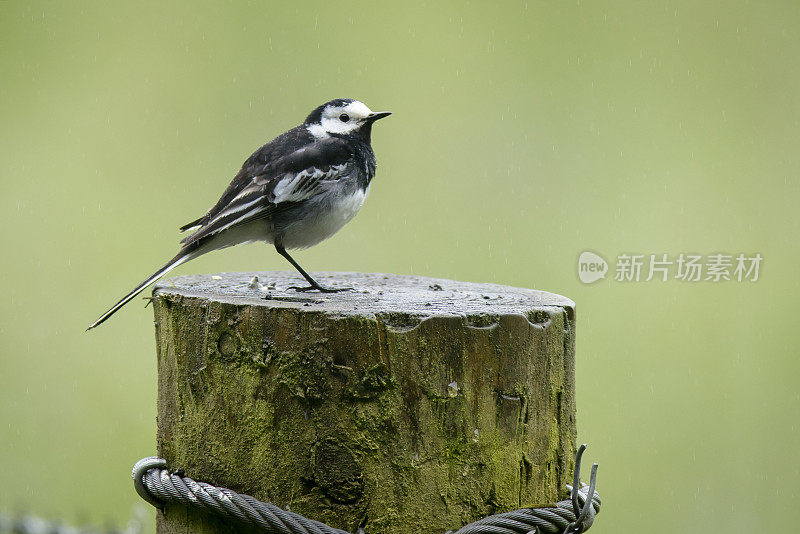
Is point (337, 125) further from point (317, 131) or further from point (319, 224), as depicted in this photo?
point (319, 224)

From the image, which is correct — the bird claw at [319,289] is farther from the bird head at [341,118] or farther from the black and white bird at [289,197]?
the bird head at [341,118]

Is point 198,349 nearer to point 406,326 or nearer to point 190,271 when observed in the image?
point 406,326

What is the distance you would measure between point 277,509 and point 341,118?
2.34 m

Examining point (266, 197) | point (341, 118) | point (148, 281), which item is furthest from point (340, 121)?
point (148, 281)

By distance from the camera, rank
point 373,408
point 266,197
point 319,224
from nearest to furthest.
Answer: point 373,408 < point 266,197 < point 319,224

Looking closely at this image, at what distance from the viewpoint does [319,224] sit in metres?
3.82

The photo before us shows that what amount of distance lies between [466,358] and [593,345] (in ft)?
13.8

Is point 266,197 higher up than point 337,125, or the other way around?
point 337,125

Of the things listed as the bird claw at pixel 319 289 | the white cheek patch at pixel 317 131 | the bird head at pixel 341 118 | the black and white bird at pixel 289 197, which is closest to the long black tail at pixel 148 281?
the black and white bird at pixel 289 197

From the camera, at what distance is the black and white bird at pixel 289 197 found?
357cm

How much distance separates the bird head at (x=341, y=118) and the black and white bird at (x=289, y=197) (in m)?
0.11

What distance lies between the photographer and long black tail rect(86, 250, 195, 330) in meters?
3.08

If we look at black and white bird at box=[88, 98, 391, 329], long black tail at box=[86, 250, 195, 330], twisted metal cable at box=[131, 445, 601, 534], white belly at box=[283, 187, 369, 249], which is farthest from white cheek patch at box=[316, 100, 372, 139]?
twisted metal cable at box=[131, 445, 601, 534]

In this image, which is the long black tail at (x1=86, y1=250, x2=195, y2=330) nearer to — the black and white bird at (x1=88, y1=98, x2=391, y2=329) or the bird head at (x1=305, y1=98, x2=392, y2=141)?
the black and white bird at (x1=88, y1=98, x2=391, y2=329)
